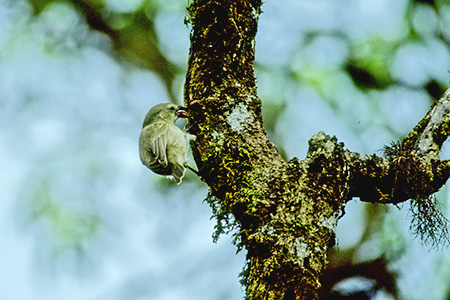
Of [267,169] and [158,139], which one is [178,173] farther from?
[267,169]

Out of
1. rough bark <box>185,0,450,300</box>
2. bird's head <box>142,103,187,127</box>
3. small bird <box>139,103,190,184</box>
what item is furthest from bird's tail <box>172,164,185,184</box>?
rough bark <box>185,0,450,300</box>

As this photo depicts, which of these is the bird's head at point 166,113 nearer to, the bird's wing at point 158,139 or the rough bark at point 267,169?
the bird's wing at point 158,139

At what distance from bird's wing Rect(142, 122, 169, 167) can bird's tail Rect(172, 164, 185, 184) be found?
0.28 ft

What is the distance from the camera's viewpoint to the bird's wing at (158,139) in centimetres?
378

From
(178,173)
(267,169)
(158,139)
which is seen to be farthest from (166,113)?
(267,169)

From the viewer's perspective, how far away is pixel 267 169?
2346mm

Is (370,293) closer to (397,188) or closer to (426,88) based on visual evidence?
(397,188)

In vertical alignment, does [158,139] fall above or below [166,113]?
A: below

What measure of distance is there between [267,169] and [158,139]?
1751 millimetres

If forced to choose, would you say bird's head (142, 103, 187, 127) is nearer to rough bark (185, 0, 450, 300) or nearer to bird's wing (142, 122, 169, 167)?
bird's wing (142, 122, 169, 167)

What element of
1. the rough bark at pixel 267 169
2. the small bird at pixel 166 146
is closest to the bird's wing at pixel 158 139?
the small bird at pixel 166 146

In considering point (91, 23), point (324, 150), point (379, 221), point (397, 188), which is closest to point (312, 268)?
point (324, 150)

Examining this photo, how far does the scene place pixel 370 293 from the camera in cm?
396

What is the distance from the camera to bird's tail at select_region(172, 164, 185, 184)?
143 inches
